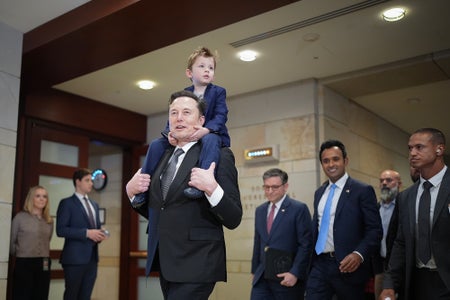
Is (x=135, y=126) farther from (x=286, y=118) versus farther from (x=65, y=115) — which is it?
(x=286, y=118)

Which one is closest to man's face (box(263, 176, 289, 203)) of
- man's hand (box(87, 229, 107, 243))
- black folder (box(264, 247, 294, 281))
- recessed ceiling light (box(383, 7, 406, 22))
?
black folder (box(264, 247, 294, 281))

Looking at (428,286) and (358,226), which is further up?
(358,226)

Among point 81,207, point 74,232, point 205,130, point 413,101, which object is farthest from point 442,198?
point 413,101

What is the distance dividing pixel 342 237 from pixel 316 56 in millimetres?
2474

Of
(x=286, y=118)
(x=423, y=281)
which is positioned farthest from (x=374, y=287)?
(x=286, y=118)

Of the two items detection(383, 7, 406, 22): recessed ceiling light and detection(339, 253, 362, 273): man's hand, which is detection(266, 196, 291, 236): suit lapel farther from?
detection(383, 7, 406, 22): recessed ceiling light

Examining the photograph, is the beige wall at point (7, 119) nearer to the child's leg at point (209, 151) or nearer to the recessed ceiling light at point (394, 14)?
the child's leg at point (209, 151)

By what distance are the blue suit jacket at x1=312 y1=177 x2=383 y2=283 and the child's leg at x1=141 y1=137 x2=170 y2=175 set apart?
1.89m

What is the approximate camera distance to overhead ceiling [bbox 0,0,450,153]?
4.39m

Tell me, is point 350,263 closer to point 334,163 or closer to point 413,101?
point 334,163

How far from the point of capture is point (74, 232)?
16.6 ft

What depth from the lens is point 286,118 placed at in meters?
6.23

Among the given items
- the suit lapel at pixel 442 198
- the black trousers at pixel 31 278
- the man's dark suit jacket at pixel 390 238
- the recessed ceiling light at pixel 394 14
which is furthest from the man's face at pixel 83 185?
the suit lapel at pixel 442 198

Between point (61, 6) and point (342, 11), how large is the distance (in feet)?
8.09
